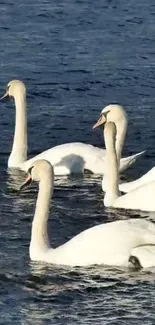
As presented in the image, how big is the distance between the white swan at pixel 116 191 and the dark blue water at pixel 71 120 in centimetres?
19

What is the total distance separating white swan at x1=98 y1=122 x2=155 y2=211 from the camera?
17.5 m

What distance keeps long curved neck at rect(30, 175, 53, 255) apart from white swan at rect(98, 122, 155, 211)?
225 cm

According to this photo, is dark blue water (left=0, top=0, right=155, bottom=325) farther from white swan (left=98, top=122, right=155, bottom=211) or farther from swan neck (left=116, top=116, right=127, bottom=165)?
swan neck (left=116, top=116, right=127, bottom=165)

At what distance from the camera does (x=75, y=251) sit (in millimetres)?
14914

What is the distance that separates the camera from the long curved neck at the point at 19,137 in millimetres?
19625

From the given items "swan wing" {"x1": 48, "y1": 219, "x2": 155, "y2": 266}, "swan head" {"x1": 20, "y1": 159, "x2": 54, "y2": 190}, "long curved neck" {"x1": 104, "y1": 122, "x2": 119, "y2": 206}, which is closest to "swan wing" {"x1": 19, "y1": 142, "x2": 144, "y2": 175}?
"long curved neck" {"x1": 104, "y1": 122, "x2": 119, "y2": 206}

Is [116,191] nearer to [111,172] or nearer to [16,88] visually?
[111,172]

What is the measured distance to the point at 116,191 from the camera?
17.8 m

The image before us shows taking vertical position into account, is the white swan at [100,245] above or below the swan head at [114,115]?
above

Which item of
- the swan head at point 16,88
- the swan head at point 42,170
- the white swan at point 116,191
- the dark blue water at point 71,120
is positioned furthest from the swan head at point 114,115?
the swan head at point 42,170

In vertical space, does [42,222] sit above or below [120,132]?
above

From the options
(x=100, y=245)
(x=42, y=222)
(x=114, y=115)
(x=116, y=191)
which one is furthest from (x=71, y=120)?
(x=100, y=245)

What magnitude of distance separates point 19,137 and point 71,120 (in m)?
1.78

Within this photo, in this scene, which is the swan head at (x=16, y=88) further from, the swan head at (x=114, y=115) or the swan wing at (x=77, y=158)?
the swan head at (x=114, y=115)
